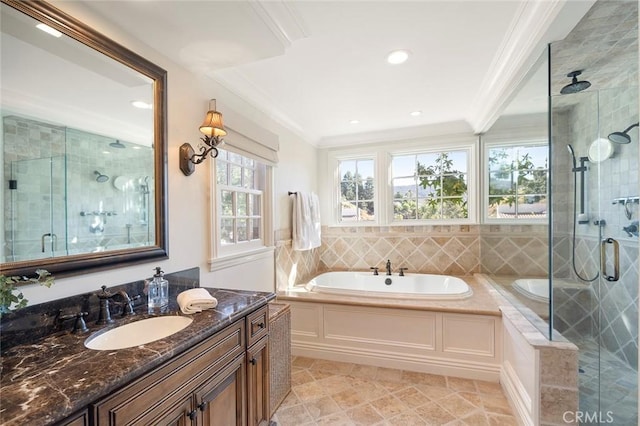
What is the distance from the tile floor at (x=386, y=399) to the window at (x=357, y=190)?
6.94 ft

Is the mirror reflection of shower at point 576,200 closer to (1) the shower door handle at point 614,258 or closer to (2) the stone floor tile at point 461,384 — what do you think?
(1) the shower door handle at point 614,258

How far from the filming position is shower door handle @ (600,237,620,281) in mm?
2076

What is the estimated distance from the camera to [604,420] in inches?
66.3

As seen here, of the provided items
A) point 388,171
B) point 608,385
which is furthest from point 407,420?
point 388,171

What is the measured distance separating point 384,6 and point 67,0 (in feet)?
4.86

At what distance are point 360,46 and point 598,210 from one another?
2.20 m

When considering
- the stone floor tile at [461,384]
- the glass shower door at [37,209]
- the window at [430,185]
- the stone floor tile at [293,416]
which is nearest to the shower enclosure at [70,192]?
the glass shower door at [37,209]

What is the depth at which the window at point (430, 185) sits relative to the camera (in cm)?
374

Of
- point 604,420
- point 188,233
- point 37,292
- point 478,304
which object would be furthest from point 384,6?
point 604,420

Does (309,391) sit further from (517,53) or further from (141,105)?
(517,53)

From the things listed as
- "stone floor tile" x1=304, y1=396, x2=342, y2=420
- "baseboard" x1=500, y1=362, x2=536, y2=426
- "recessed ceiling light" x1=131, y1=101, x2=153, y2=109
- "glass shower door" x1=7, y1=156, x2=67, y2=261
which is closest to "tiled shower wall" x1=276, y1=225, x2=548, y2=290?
"baseboard" x1=500, y1=362, x2=536, y2=426

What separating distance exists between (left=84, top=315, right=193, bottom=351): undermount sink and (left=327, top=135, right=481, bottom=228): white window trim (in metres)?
3.04

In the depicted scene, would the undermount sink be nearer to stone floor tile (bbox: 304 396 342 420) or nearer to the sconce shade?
the sconce shade

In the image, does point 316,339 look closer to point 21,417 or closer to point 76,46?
point 21,417
